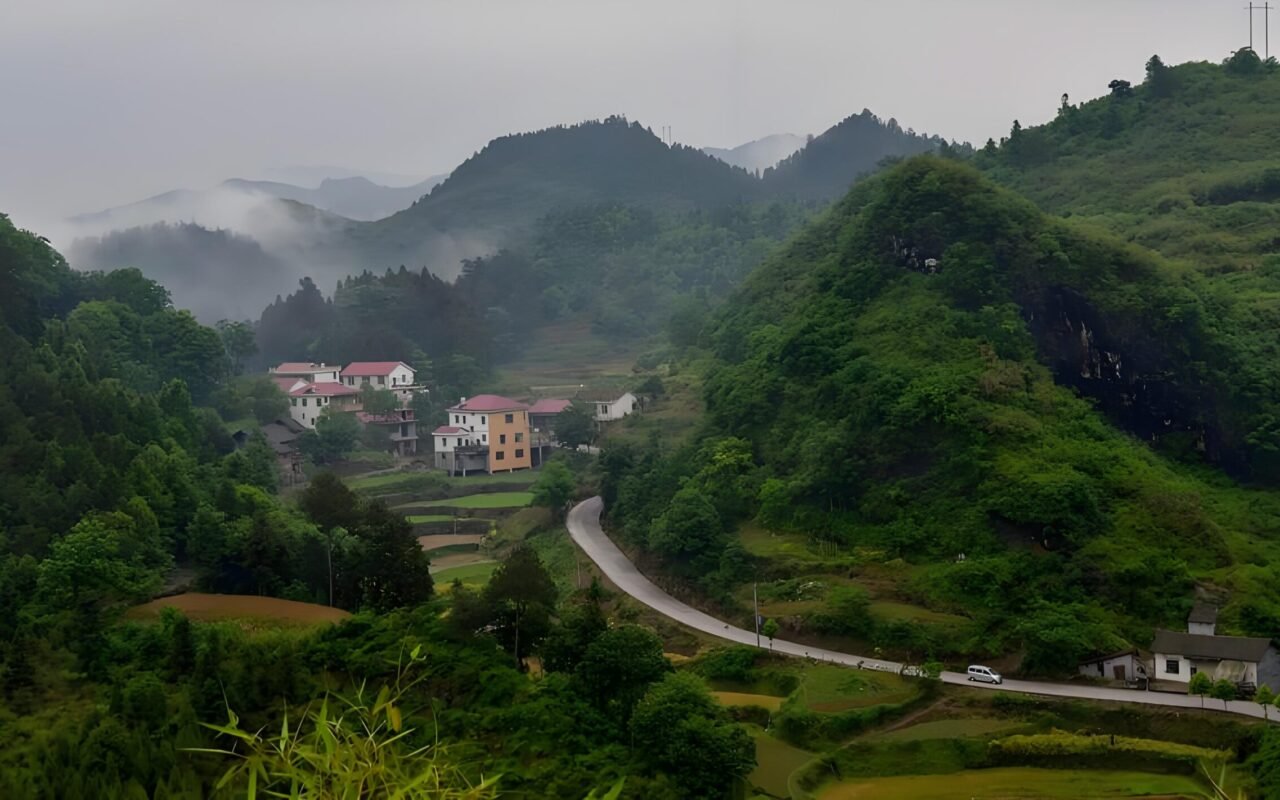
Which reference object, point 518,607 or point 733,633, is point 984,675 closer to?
point 733,633

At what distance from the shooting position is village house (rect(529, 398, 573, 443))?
33500mm

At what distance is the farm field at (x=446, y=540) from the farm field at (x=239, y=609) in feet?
28.4

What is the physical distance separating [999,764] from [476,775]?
5866 millimetres

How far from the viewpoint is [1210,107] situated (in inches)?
1350

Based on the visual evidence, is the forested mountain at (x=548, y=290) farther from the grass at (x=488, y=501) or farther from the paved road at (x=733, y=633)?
the paved road at (x=733, y=633)

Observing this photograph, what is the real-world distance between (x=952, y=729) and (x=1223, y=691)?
9.62ft

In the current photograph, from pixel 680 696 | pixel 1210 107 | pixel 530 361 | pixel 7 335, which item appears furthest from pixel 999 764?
pixel 530 361

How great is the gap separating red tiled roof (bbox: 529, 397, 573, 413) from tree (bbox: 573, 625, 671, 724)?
20129 mm

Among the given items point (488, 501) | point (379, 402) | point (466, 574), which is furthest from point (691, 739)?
point (379, 402)

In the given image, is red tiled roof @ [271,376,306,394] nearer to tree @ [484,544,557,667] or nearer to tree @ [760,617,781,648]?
tree @ [760,617,781,648]

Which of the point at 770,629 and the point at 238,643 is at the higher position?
the point at 238,643

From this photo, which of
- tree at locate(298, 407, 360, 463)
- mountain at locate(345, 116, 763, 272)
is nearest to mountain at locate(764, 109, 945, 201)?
mountain at locate(345, 116, 763, 272)

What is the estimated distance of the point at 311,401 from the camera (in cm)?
3406

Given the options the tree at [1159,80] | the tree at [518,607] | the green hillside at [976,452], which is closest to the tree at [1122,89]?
the tree at [1159,80]
